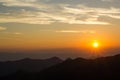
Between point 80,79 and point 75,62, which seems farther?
point 75,62

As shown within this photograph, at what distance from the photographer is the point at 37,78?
134 m

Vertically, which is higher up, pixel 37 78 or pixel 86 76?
pixel 86 76

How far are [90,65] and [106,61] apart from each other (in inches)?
297

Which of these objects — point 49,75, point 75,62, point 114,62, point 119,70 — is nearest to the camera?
point 119,70

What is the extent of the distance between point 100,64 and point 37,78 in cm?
3026

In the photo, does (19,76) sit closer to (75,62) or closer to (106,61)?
(75,62)

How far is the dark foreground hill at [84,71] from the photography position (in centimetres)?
11250

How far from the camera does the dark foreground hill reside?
369ft

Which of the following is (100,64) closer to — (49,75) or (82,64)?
(82,64)

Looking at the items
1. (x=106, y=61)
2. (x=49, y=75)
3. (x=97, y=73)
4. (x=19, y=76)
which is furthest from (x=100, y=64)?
(x=19, y=76)

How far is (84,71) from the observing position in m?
121

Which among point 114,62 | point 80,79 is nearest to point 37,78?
point 80,79

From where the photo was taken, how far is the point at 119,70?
A: 111812 millimetres

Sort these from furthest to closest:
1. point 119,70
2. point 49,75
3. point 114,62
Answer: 1. point 49,75
2. point 114,62
3. point 119,70
